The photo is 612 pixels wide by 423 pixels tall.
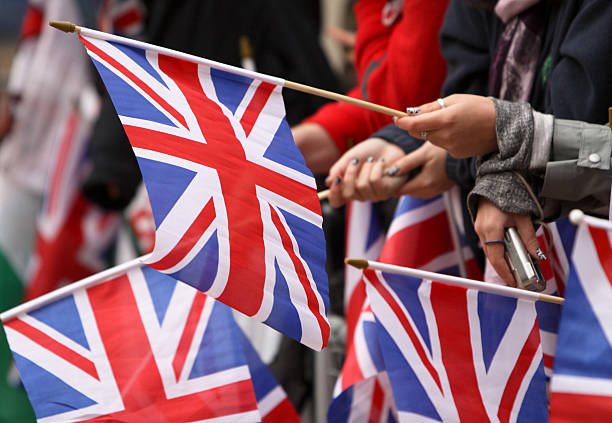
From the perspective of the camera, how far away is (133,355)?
1.12 meters

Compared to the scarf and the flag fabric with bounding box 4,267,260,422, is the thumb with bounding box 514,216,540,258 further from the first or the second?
the flag fabric with bounding box 4,267,260,422

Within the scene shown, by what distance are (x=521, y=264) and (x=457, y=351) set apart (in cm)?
14

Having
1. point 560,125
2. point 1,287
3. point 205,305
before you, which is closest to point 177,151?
point 205,305

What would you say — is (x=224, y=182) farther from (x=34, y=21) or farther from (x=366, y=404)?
(x=34, y=21)

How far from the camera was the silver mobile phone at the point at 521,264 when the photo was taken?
949mm

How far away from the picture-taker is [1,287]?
2.29 meters

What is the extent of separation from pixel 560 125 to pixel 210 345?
1.92 feet

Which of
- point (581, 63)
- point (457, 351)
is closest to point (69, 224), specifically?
point (457, 351)

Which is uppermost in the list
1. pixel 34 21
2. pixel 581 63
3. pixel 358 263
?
pixel 34 21

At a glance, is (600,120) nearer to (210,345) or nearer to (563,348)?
(563,348)

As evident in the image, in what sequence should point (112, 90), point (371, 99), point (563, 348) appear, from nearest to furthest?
point (563, 348) → point (112, 90) → point (371, 99)

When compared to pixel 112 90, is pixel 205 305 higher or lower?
lower

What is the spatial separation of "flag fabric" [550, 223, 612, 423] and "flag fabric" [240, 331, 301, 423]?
481 millimetres

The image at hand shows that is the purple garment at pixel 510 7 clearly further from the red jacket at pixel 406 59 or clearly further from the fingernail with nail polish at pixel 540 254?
the fingernail with nail polish at pixel 540 254
